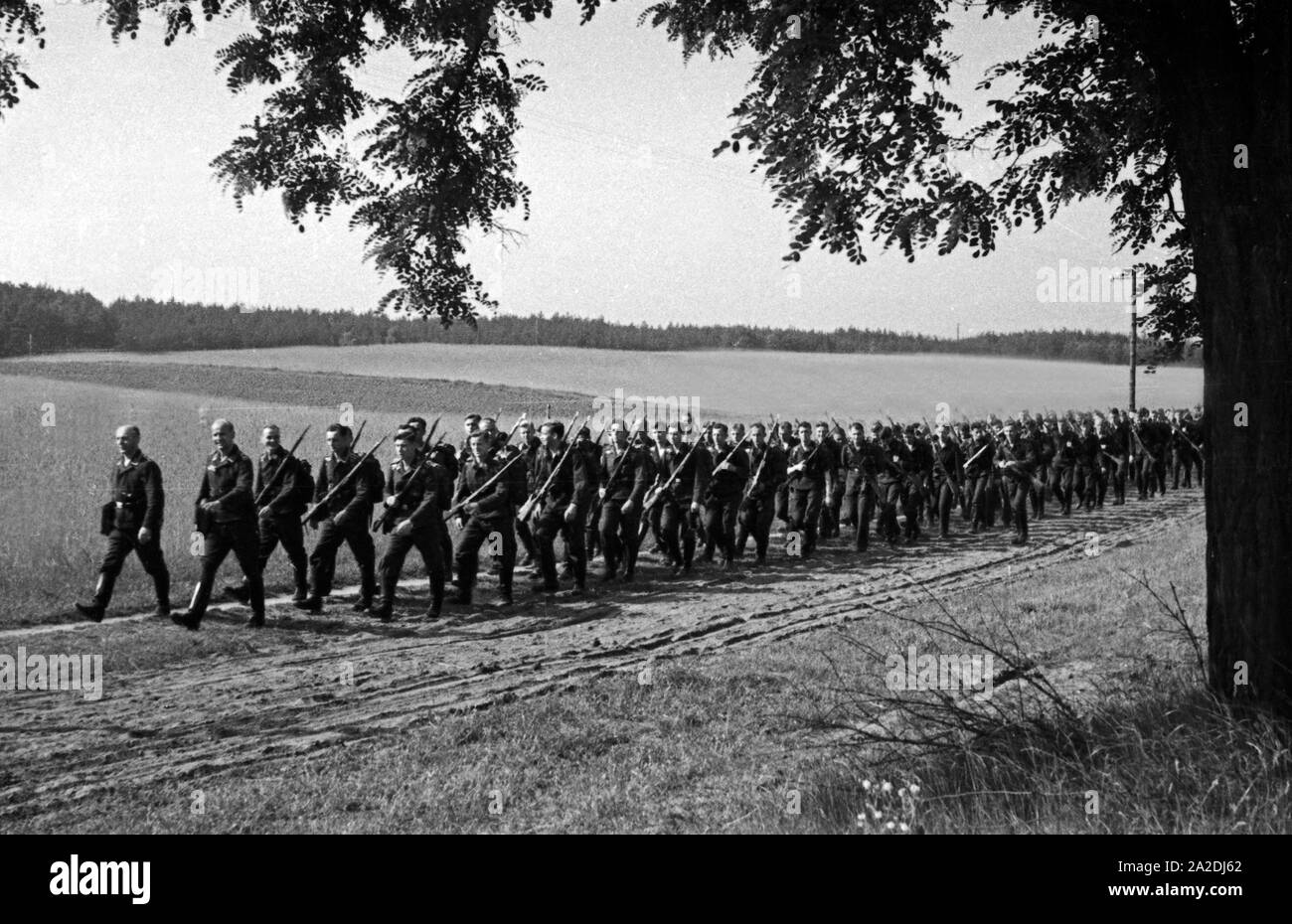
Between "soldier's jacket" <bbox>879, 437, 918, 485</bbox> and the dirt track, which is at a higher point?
"soldier's jacket" <bbox>879, 437, 918, 485</bbox>

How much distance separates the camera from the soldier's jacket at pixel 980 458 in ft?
66.5

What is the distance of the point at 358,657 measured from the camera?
30.4 feet

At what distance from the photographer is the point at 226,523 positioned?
10.3m

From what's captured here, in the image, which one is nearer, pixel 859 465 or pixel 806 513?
pixel 806 513

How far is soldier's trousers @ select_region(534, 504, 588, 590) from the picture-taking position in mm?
12945

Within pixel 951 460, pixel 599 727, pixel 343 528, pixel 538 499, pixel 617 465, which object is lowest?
pixel 599 727

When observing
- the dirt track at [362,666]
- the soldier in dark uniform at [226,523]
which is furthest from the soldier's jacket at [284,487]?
the soldier in dark uniform at [226,523]

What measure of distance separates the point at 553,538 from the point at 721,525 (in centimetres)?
305

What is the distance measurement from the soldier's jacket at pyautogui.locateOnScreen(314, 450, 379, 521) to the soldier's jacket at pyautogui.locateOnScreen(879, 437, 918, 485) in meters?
9.52

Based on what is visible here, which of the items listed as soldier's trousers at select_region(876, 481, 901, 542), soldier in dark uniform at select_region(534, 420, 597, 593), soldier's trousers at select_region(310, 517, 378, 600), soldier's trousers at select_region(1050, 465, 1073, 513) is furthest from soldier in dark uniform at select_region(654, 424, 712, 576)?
soldier's trousers at select_region(1050, 465, 1073, 513)

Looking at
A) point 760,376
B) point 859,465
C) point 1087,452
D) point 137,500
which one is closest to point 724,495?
point 859,465

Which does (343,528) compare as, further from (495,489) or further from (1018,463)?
(1018,463)

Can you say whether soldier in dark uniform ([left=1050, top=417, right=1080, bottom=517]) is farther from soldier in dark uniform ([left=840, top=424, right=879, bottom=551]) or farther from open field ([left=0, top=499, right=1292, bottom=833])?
open field ([left=0, top=499, right=1292, bottom=833])
